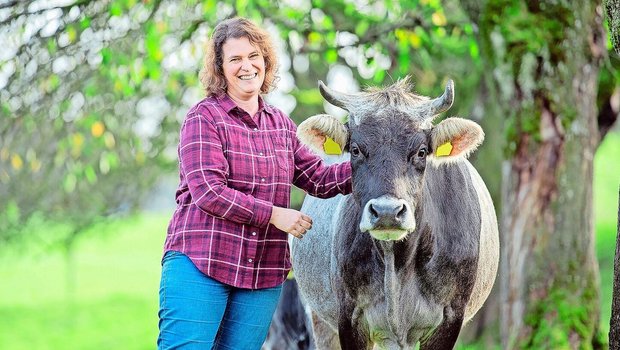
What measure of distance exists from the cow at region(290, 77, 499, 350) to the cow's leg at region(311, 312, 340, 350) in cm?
99

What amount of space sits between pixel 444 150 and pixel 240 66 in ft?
3.82

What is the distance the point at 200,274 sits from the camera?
185 inches

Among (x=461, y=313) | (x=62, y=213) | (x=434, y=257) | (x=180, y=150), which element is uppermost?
(x=180, y=150)

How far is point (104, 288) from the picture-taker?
33312mm

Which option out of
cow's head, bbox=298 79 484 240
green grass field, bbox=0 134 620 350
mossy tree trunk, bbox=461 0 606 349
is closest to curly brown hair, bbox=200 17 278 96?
cow's head, bbox=298 79 484 240

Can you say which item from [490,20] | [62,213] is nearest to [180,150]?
[490,20]

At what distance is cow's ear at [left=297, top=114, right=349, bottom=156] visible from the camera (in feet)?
17.2

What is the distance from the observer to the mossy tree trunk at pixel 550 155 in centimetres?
812

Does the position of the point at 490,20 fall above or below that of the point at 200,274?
above

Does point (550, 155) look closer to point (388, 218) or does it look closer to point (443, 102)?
point (443, 102)

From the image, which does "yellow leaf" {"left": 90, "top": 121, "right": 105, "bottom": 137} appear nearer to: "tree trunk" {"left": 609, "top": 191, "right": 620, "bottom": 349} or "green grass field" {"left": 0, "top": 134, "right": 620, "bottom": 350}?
"green grass field" {"left": 0, "top": 134, "right": 620, "bottom": 350}

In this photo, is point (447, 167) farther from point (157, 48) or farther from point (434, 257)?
point (157, 48)

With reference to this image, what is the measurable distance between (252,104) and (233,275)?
0.84m

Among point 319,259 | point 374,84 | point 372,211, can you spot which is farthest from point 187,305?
point 374,84
